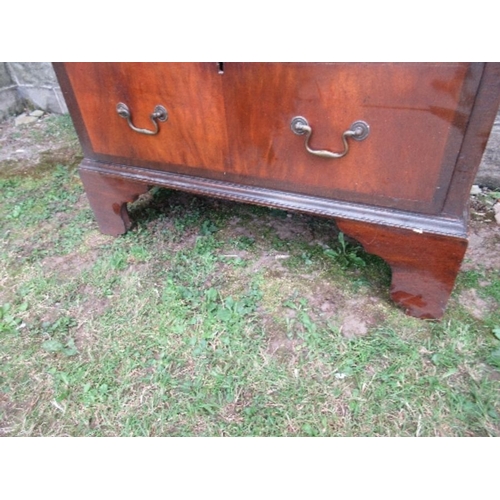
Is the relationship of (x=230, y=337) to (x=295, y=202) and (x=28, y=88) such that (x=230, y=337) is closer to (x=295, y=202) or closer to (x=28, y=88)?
(x=295, y=202)

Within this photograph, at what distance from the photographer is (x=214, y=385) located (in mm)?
1220

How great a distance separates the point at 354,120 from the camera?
3.48ft

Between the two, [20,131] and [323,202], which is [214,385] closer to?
[323,202]

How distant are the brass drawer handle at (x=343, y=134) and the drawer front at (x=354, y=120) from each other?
0.04 ft

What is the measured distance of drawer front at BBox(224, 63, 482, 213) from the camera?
958 mm

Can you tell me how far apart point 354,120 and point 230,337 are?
0.79m

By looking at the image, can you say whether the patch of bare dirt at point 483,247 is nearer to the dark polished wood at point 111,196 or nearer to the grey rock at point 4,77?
the dark polished wood at point 111,196

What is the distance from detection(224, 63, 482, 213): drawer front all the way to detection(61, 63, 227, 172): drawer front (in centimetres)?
7

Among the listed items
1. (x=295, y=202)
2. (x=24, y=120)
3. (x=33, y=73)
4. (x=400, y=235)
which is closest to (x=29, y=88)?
(x=33, y=73)

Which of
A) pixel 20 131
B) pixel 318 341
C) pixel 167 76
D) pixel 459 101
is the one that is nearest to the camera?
pixel 459 101

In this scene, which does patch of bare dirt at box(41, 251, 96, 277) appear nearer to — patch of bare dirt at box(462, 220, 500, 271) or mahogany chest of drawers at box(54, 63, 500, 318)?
mahogany chest of drawers at box(54, 63, 500, 318)

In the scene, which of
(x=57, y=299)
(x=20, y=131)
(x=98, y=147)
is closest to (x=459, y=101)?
(x=98, y=147)

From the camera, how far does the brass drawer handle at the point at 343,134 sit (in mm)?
1062
